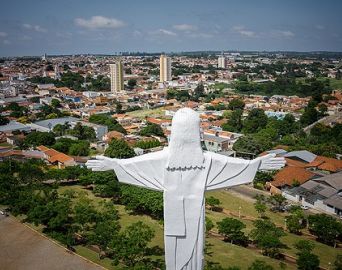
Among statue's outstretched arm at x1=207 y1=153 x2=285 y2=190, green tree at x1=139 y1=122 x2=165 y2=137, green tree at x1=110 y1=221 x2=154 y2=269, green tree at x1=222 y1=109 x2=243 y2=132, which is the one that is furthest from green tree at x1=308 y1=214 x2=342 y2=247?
green tree at x1=222 y1=109 x2=243 y2=132

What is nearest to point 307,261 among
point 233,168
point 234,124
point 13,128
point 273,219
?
point 273,219

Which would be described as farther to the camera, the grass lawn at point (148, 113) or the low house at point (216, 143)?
the grass lawn at point (148, 113)

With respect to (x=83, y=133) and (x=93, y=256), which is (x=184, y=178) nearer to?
(x=93, y=256)

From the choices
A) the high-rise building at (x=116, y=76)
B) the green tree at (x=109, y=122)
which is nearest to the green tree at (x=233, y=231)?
the green tree at (x=109, y=122)

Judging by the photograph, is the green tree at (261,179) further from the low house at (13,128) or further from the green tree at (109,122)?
the low house at (13,128)

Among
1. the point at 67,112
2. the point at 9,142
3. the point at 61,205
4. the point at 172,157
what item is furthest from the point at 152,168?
the point at 67,112

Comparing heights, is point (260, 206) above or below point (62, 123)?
above
